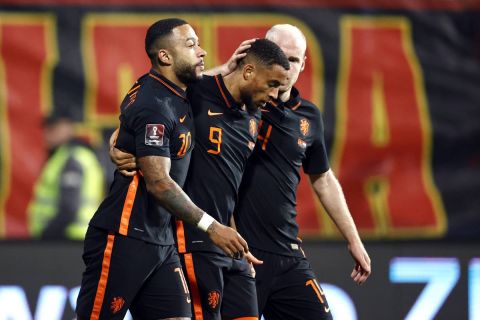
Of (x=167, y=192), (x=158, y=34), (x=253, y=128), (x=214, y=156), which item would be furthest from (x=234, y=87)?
(x=167, y=192)

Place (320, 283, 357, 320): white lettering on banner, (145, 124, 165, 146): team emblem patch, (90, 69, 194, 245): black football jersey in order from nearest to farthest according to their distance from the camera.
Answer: (145, 124, 165, 146): team emblem patch
(90, 69, 194, 245): black football jersey
(320, 283, 357, 320): white lettering on banner

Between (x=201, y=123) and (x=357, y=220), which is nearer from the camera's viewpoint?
(x=201, y=123)

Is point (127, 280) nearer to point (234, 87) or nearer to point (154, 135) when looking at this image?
→ point (154, 135)

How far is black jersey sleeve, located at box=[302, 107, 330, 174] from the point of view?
20.9 ft

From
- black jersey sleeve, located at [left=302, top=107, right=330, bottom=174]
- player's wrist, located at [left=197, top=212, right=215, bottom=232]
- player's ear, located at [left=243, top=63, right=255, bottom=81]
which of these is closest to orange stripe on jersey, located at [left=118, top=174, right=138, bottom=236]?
player's wrist, located at [left=197, top=212, right=215, bottom=232]

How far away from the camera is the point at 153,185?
5293 mm

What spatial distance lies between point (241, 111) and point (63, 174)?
259 cm

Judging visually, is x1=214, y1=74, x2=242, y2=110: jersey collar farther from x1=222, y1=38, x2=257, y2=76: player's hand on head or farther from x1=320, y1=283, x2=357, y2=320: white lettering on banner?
x1=320, y1=283, x2=357, y2=320: white lettering on banner

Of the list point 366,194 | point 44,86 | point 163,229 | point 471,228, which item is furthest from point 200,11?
point 163,229

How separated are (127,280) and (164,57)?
1.07 m

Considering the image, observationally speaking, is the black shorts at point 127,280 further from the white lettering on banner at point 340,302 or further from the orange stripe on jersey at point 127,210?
the white lettering on banner at point 340,302

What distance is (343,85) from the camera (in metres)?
8.35

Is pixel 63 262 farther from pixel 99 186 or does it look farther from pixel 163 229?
pixel 163 229

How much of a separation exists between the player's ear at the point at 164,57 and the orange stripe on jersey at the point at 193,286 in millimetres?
924
